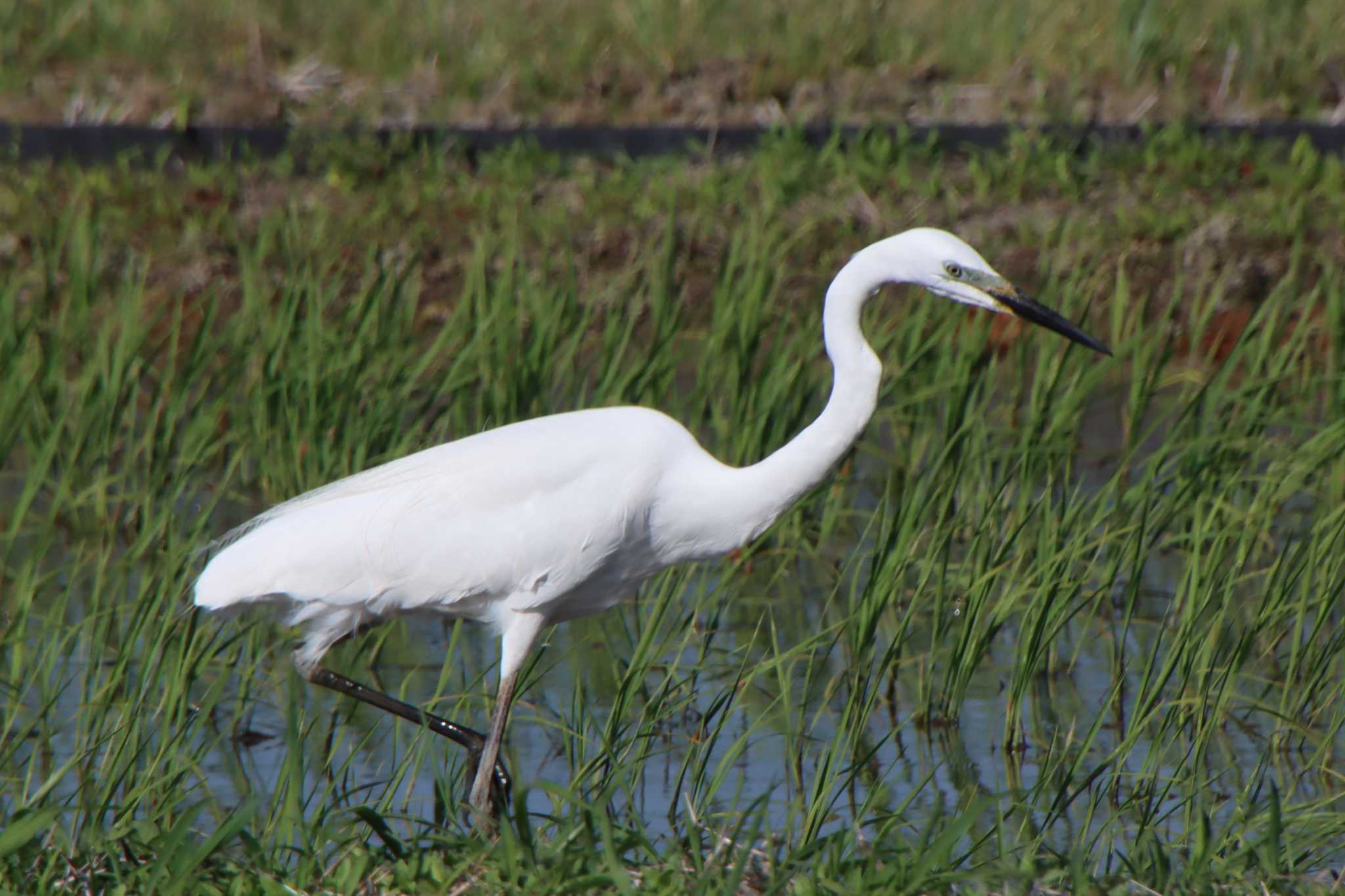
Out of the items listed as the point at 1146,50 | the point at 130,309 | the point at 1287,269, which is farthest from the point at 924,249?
the point at 1146,50

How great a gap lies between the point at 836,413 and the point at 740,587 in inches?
63.0

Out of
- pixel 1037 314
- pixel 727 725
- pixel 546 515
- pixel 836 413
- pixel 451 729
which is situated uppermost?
pixel 1037 314

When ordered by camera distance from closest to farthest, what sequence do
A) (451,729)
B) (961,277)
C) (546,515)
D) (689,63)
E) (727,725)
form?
1. (961,277)
2. (546,515)
3. (451,729)
4. (727,725)
5. (689,63)

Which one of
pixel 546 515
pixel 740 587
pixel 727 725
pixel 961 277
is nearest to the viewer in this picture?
pixel 961 277

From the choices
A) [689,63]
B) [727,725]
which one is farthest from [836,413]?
[689,63]

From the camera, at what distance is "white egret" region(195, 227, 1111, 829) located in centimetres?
390

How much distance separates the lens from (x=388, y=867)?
10.7 ft

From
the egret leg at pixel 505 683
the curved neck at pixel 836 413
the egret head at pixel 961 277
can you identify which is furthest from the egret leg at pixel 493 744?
the egret head at pixel 961 277

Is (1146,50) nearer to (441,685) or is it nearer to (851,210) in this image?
(851,210)

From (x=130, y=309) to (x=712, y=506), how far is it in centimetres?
241

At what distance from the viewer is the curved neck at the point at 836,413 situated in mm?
3873

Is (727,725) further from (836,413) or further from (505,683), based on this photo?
(836,413)

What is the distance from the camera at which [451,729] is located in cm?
419

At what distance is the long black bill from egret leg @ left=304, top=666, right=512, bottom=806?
132 centimetres
